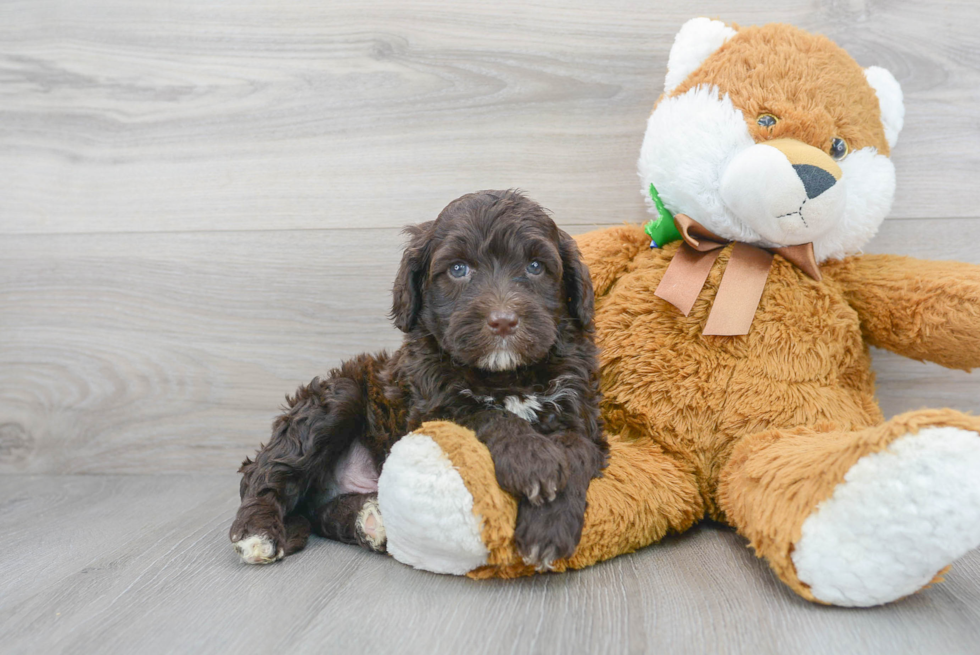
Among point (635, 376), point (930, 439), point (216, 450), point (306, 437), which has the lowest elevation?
point (216, 450)

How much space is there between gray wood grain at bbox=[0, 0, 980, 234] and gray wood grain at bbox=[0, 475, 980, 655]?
1183 millimetres

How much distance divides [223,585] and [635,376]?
1103 mm

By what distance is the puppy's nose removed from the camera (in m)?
1.44

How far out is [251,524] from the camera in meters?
1.67

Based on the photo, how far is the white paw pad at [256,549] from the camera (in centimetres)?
164

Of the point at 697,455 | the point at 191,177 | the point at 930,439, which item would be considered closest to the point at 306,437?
the point at 697,455

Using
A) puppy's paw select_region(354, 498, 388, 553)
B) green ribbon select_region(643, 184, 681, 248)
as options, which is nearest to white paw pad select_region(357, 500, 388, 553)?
puppy's paw select_region(354, 498, 388, 553)

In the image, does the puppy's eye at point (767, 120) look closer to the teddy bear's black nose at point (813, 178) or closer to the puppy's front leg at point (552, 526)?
the teddy bear's black nose at point (813, 178)

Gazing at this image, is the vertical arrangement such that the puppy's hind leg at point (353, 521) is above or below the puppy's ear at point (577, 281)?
below

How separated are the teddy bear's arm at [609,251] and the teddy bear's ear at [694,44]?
42 cm

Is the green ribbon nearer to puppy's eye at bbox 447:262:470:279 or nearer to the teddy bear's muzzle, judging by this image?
the teddy bear's muzzle

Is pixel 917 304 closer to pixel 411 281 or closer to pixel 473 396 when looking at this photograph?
pixel 473 396

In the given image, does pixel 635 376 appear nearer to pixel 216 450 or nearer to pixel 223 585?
pixel 223 585

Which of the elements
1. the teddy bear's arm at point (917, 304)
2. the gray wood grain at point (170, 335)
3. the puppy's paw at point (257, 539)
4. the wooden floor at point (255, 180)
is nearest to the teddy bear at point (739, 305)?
the teddy bear's arm at point (917, 304)
